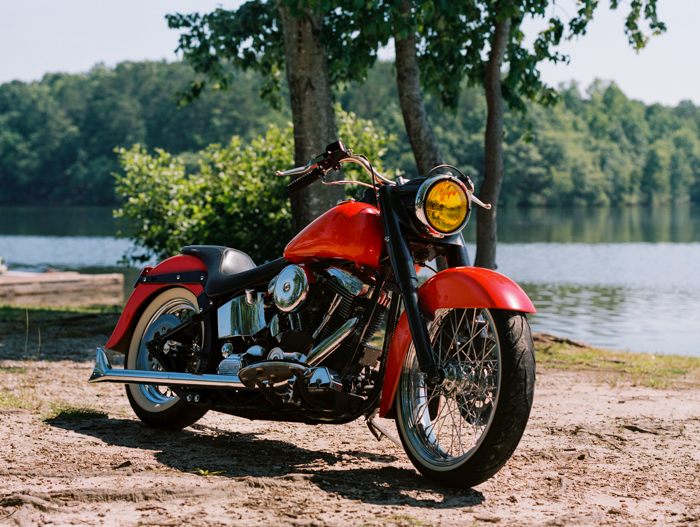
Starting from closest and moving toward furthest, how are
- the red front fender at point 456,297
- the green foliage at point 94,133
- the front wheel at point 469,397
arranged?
the front wheel at point 469,397 < the red front fender at point 456,297 < the green foliage at point 94,133

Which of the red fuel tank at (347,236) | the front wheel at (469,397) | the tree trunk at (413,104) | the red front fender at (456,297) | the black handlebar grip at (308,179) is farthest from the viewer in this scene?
the tree trunk at (413,104)

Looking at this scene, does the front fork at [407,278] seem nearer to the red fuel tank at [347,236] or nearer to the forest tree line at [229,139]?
the red fuel tank at [347,236]

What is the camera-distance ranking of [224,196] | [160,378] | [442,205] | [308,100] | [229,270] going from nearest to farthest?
[442,205] → [160,378] → [229,270] → [308,100] → [224,196]

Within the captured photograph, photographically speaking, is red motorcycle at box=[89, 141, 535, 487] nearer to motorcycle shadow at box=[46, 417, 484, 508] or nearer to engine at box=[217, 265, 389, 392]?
engine at box=[217, 265, 389, 392]

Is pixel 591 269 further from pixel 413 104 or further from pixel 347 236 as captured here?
pixel 347 236

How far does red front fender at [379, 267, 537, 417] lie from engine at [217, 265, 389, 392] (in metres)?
0.19

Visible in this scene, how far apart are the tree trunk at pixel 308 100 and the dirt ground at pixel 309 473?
4077 millimetres

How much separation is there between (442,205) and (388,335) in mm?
737

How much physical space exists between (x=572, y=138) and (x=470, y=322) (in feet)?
381

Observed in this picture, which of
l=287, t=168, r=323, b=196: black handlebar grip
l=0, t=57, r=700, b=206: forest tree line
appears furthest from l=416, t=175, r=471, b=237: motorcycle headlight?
l=0, t=57, r=700, b=206: forest tree line

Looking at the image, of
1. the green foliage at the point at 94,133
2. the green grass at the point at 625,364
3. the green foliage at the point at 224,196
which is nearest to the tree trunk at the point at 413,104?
the green foliage at the point at 224,196

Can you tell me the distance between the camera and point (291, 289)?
399cm

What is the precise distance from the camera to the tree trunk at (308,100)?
8.96 m

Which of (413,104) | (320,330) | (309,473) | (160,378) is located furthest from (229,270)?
(413,104)
